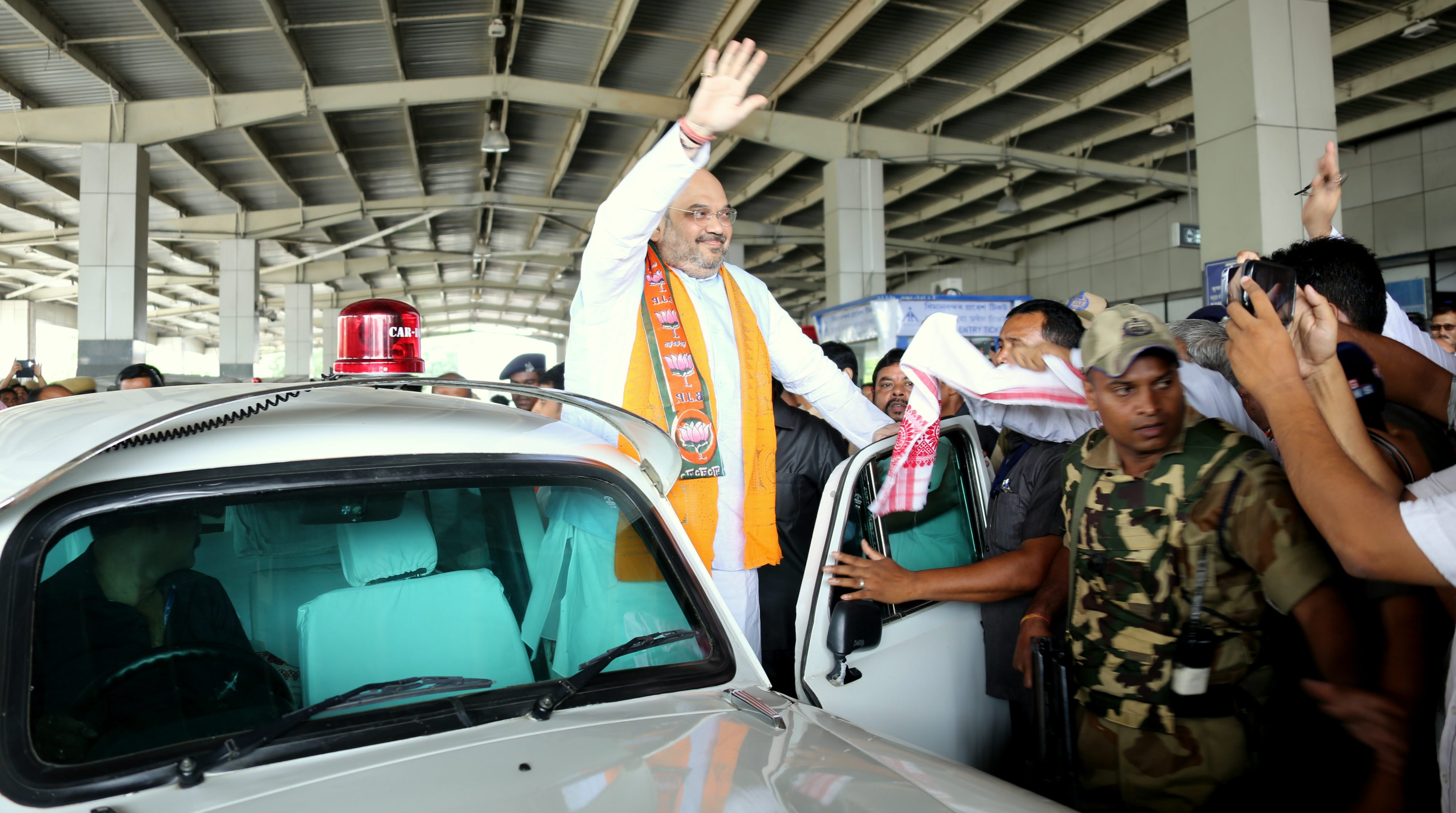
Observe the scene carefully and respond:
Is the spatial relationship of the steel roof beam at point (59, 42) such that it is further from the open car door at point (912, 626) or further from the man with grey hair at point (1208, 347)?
the man with grey hair at point (1208, 347)

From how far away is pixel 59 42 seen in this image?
10.4m

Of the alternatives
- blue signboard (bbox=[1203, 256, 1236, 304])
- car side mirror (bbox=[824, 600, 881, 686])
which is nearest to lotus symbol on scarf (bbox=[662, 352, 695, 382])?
car side mirror (bbox=[824, 600, 881, 686])

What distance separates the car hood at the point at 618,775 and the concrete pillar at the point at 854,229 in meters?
12.5

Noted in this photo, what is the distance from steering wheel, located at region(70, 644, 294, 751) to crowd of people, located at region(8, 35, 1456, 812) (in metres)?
0.66

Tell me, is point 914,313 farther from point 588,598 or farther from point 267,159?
point 267,159

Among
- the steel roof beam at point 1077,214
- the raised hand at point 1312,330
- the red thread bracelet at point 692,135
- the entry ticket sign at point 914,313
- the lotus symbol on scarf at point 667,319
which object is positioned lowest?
the raised hand at point 1312,330

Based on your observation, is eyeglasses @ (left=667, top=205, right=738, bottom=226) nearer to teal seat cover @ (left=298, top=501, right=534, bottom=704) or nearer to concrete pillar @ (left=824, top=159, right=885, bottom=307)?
teal seat cover @ (left=298, top=501, right=534, bottom=704)

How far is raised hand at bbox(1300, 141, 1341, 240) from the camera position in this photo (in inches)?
111

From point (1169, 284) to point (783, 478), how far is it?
20.1m

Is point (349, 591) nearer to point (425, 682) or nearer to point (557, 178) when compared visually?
point (425, 682)

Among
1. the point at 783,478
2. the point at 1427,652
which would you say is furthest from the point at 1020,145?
the point at 1427,652

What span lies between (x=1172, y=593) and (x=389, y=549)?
1.64 m

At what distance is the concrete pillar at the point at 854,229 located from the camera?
1379 cm

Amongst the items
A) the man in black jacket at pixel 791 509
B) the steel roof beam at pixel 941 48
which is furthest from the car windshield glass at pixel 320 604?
the steel roof beam at pixel 941 48
